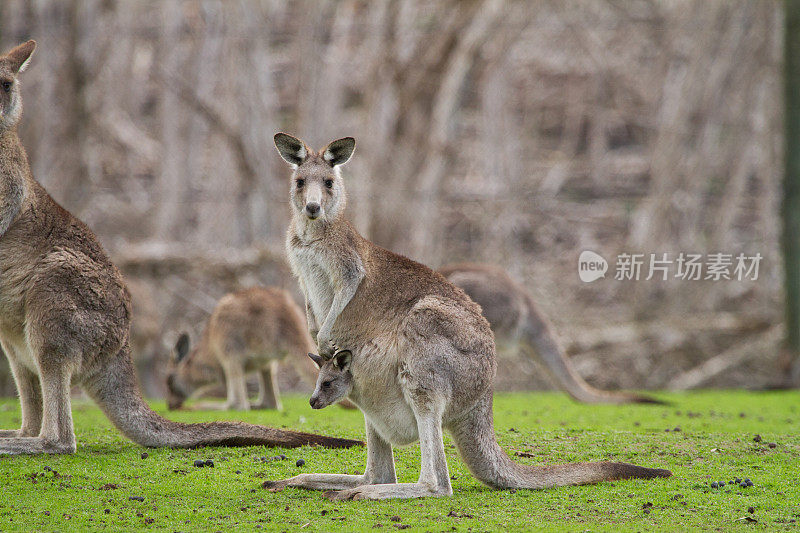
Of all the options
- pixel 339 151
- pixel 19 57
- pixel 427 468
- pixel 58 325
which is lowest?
pixel 427 468

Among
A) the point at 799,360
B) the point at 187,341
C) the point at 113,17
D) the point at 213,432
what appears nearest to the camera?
the point at 213,432

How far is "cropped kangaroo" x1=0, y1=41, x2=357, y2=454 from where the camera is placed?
16.8ft

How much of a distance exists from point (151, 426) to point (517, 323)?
397 centimetres

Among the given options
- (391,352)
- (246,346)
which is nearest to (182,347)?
(246,346)

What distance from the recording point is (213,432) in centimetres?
540

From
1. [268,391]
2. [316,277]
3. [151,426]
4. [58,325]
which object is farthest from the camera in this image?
[268,391]

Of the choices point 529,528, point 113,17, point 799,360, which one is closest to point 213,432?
point 529,528

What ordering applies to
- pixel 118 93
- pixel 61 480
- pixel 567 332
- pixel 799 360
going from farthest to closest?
1. pixel 118 93
2. pixel 567 332
3. pixel 799 360
4. pixel 61 480

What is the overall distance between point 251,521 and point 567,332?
8.27 meters

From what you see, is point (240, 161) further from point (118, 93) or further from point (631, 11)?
point (631, 11)

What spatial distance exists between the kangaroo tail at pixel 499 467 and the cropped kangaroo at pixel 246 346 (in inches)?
117

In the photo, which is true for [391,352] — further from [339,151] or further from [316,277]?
[339,151]

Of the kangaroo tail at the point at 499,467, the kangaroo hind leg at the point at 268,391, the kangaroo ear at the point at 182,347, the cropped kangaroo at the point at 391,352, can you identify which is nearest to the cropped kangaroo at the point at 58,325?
the cropped kangaroo at the point at 391,352

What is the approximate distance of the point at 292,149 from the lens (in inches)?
194
